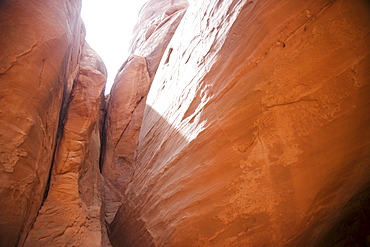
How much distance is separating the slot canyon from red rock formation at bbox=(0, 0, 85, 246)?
17 mm

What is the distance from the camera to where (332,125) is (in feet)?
9.71

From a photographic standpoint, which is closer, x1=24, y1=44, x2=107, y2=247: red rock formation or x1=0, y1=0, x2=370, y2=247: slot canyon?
x1=0, y1=0, x2=370, y2=247: slot canyon

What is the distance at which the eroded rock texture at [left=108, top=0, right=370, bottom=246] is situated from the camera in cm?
289

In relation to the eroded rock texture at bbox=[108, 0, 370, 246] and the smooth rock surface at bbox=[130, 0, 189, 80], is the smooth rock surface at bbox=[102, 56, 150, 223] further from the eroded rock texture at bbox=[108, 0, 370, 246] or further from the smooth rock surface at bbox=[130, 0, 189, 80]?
the eroded rock texture at bbox=[108, 0, 370, 246]

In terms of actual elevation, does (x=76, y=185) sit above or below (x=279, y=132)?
above

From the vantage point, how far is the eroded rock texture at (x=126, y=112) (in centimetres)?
825

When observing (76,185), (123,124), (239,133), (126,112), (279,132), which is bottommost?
(279,132)

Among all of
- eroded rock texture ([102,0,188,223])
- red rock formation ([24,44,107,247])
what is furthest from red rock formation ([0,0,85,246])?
eroded rock texture ([102,0,188,223])

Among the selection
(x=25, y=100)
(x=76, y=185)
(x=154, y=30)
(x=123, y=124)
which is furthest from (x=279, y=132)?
(x=154, y=30)

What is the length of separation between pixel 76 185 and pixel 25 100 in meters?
2.17

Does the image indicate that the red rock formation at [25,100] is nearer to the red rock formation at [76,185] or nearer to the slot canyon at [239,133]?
the slot canyon at [239,133]

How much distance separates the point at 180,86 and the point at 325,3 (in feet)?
8.87

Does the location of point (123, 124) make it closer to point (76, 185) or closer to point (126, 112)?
point (126, 112)

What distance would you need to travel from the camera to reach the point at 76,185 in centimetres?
468
